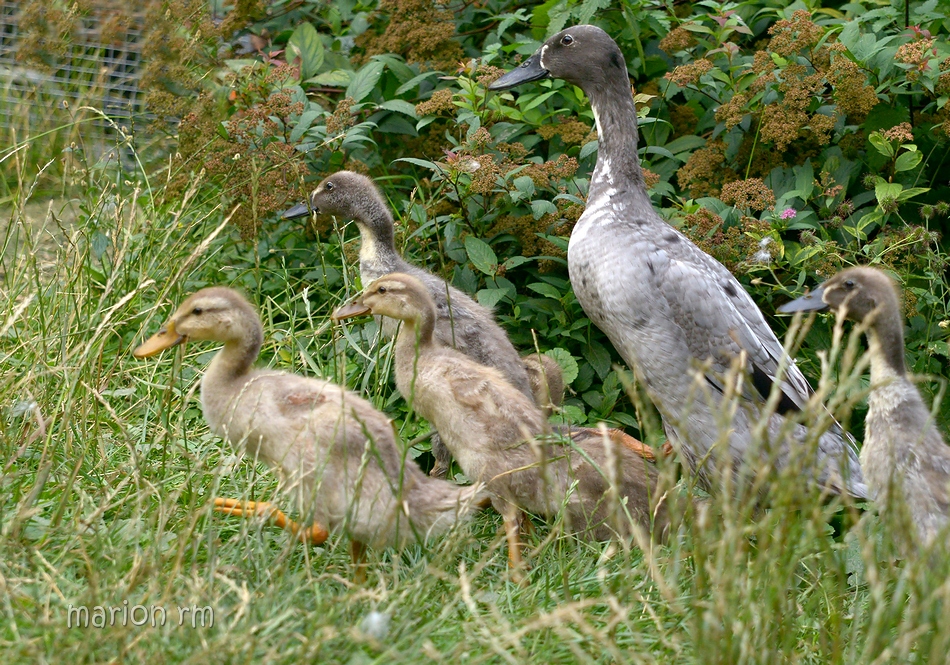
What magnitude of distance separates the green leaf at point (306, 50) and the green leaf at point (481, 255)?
4.80 feet

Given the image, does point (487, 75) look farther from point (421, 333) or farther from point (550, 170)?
point (421, 333)

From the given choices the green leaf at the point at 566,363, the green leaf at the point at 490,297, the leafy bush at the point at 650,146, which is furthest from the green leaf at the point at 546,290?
the green leaf at the point at 566,363

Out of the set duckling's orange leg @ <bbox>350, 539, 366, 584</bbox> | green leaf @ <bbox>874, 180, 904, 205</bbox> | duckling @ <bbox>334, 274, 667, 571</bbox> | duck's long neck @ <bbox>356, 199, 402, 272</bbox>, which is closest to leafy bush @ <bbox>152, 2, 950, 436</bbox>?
green leaf @ <bbox>874, 180, 904, 205</bbox>

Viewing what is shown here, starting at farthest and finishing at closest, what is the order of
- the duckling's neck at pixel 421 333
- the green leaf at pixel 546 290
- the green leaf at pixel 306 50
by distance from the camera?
the green leaf at pixel 306 50 < the green leaf at pixel 546 290 < the duckling's neck at pixel 421 333

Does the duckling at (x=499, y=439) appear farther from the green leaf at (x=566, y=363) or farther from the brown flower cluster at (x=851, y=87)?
the brown flower cluster at (x=851, y=87)

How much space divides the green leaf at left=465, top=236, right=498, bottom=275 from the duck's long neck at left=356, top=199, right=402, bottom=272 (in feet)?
1.11

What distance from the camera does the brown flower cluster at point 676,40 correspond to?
218 inches

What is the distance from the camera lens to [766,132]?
5195 mm

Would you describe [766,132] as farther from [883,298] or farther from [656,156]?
[883,298]

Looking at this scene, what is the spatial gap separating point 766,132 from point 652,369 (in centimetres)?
135

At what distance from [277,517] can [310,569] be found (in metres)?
0.34

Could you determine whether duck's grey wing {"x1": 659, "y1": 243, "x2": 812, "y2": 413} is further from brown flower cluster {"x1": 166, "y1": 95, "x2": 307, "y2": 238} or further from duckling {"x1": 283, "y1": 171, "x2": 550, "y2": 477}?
brown flower cluster {"x1": 166, "y1": 95, "x2": 307, "y2": 238}

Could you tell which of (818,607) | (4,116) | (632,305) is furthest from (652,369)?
(4,116)

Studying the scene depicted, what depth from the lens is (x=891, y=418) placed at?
375 centimetres
